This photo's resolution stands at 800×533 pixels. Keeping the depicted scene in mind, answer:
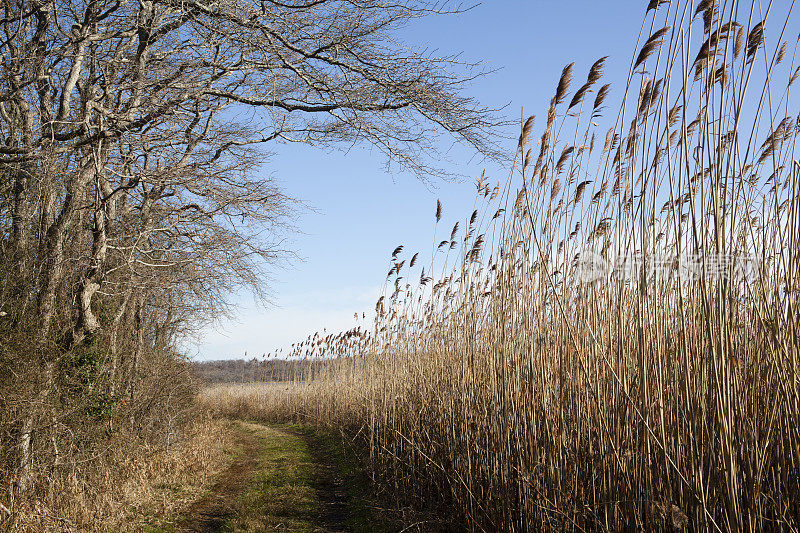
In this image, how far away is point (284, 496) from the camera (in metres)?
6.18

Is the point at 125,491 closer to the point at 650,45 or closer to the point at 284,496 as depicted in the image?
the point at 284,496

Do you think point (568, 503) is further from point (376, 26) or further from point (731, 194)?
point (376, 26)

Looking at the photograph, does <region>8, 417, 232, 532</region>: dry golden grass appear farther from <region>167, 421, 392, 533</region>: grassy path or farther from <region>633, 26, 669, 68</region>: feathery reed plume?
<region>633, 26, 669, 68</region>: feathery reed plume

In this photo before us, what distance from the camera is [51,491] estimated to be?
4.64 m

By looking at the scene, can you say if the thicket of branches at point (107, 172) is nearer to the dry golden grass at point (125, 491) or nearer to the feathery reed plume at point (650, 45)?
the dry golden grass at point (125, 491)

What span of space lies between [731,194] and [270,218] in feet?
26.5

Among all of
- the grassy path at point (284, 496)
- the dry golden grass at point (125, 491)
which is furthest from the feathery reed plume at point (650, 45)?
the dry golden grass at point (125, 491)

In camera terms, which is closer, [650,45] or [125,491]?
[650,45]

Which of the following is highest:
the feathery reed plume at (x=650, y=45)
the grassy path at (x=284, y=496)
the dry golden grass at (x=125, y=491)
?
the feathery reed plume at (x=650, y=45)

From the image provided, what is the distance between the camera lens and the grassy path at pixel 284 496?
513 centimetres

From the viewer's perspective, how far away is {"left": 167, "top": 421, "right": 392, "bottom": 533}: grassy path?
5133 mm

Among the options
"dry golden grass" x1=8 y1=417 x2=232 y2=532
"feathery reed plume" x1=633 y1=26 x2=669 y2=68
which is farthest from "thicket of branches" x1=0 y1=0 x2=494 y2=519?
"feathery reed plume" x1=633 y1=26 x2=669 y2=68

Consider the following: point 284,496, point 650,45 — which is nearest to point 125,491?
point 284,496

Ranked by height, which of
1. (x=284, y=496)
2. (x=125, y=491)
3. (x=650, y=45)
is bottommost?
(x=284, y=496)
